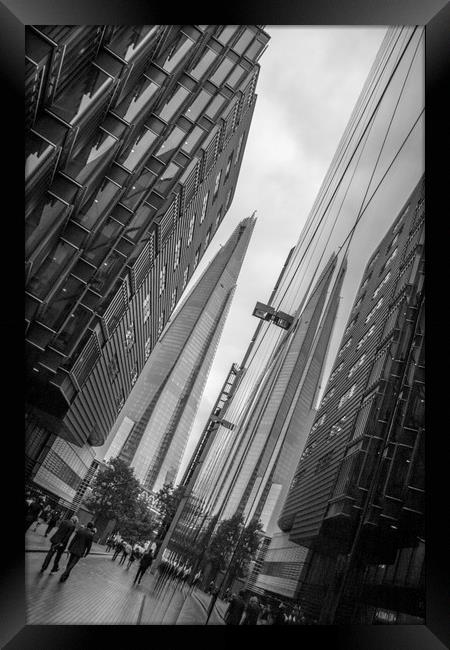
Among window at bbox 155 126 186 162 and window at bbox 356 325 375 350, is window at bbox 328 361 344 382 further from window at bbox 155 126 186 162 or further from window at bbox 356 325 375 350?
window at bbox 155 126 186 162

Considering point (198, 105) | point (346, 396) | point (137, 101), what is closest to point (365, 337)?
point (346, 396)

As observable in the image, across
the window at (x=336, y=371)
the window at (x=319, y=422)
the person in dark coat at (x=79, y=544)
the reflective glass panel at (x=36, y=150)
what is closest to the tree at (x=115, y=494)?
the person in dark coat at (x=79, y=544)

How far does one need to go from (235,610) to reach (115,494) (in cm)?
5078

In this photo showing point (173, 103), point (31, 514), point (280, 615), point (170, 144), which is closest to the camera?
point (280, 615)

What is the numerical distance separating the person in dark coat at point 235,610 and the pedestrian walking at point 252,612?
5 centimetres

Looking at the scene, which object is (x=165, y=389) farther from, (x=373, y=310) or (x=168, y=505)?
(x=373, y=310)

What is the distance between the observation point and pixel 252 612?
3.58 m

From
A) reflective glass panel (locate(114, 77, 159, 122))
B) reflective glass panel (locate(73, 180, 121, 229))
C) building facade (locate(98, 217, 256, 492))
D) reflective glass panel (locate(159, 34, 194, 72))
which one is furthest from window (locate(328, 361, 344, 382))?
building facade (locate(98, 217, 256, 492))

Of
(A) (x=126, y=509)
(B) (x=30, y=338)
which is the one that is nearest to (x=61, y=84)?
(B) (x=30, y=338)

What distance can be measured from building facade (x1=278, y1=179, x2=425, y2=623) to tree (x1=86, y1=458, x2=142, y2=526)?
161ft

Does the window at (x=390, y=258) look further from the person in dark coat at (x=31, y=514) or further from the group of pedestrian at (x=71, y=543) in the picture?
the group of pedestrian at (x=71, y=543)

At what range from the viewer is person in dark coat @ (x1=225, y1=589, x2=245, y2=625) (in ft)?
12.0
